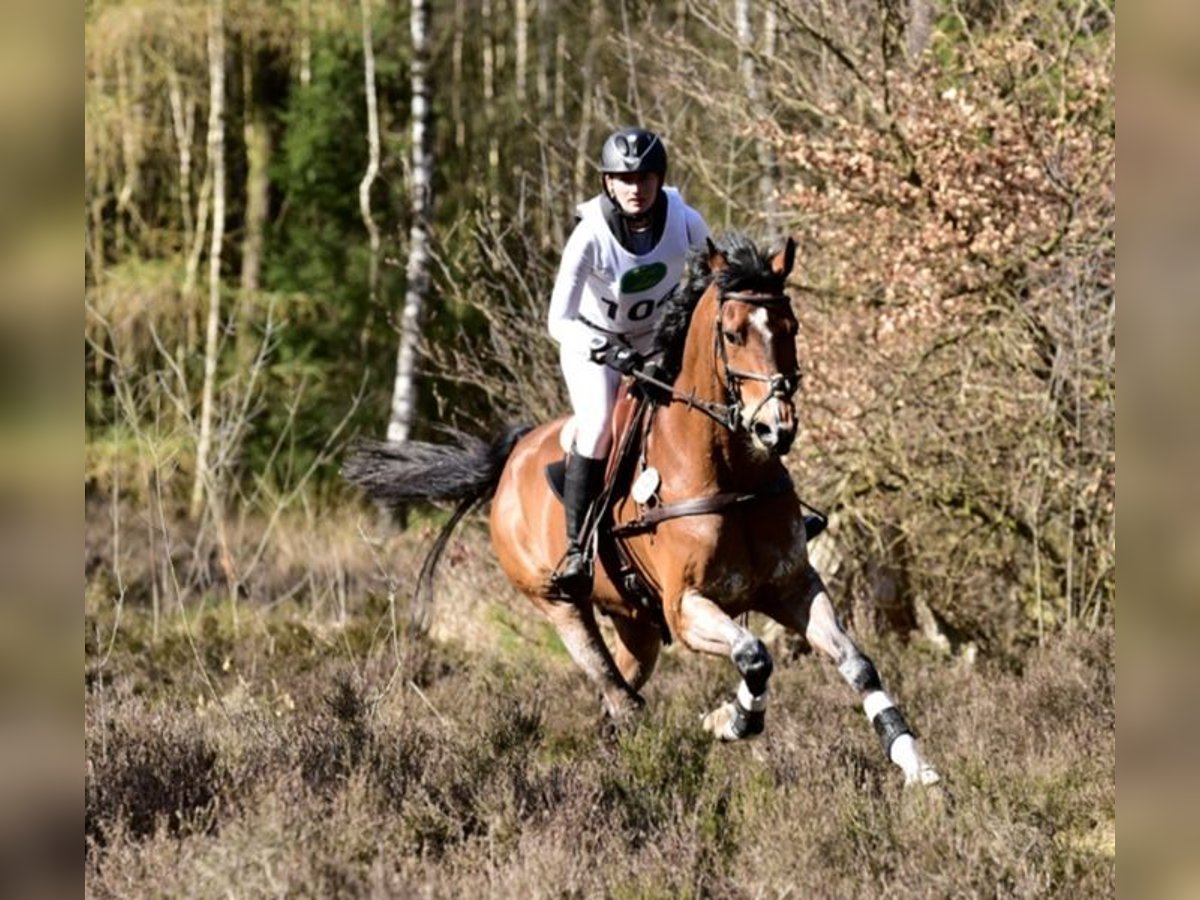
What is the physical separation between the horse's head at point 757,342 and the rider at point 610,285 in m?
0.61

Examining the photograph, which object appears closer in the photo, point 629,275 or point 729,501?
point 729,501

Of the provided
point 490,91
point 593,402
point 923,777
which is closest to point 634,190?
point 593,402

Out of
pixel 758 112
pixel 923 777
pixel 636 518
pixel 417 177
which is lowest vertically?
pixel 923 777

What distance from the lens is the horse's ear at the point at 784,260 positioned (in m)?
6.35

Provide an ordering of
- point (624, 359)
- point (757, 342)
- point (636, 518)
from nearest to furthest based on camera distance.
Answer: point (757, 342) → point (624, 359) → point (636, 518)

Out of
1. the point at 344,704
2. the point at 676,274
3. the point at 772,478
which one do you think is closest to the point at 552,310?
the point at 676,274

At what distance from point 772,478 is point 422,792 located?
2.01 meters

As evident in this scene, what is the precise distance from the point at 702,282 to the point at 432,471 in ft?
9.23

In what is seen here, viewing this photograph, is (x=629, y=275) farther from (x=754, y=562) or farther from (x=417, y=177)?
(x=417, y=177)

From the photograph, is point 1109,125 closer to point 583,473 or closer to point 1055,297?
point 1055,297

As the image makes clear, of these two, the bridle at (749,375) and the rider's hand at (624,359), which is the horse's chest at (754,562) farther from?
the rider's hand at (624,359)

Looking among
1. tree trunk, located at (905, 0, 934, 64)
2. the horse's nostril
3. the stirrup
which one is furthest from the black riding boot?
tree trunk, located at (905, 0, 934, 64)

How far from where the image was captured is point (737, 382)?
6316mm
